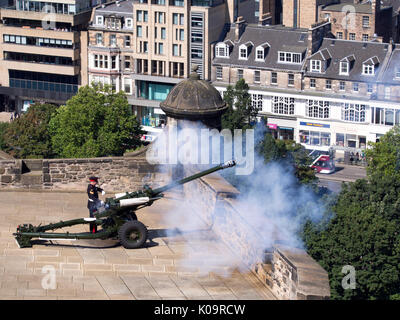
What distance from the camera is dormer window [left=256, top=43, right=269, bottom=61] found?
120500 mm

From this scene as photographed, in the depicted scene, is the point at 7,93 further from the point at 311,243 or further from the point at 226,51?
the point at 311,243

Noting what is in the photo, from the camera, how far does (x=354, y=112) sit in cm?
11819

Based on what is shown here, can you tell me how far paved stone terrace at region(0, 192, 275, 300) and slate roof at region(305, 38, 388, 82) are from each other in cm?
8989

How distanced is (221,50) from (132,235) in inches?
3940

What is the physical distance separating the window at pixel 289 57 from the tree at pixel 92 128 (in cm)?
2479

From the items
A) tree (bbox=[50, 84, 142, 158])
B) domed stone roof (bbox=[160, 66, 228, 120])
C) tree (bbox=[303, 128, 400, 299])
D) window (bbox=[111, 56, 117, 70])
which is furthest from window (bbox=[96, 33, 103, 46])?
domed stone roof (bbox=[160, 66, 228, 120])

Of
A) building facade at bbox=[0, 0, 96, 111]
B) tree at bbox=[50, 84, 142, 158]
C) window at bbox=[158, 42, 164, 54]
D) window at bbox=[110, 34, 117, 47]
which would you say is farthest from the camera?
building facade at bbox=[0, 0, 96, 111]

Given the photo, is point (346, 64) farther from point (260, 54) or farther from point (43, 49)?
point (43, 49)

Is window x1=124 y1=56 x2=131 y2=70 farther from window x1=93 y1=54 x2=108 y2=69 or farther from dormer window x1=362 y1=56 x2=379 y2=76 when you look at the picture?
dormer window x1=362 y1=56 x2=379 y2=76

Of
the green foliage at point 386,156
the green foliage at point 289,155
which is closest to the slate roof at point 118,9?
the green foliage at point 289,155

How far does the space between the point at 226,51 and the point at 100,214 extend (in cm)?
9950

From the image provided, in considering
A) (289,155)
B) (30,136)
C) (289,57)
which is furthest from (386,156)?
(30,136)

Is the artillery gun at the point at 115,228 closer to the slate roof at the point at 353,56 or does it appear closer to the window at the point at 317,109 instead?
the slate roof at the point at 353,56

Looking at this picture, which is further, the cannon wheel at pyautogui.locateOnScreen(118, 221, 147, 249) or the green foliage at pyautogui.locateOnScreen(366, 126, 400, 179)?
the green foliage at pyautogui.locateOnScreen(366, 126, 400, 179)
